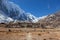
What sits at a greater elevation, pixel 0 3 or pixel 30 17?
pixel 0 3

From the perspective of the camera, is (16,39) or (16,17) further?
(16,17)

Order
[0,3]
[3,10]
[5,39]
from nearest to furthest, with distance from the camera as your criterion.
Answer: [5,39]
[0,3]
[3,10]

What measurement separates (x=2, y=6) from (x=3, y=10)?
4.91 m

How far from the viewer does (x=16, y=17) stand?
19362 cm

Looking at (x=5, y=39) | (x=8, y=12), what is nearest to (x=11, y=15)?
(x=8, y=12)

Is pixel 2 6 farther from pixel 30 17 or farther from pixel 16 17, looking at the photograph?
pixel 30 17

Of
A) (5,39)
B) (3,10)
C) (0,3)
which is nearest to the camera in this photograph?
(5,39)

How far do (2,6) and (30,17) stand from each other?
34354 mm

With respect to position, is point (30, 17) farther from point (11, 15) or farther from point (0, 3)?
point (0, 3)

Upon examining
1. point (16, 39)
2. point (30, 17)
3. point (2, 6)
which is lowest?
point (16, 39)

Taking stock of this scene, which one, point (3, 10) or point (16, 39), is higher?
point (3, 10)

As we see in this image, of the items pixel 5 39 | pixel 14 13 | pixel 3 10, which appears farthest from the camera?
pixel 14 13

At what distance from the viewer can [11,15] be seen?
18862 centimetres

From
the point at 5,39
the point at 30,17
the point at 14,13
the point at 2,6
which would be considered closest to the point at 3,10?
the point at 2,6
